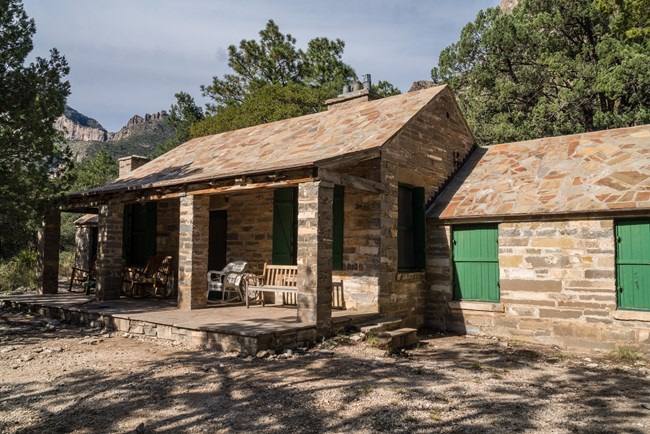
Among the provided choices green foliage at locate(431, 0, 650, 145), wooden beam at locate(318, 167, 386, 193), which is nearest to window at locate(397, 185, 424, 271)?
wooden beam at locate(318, 167, 386, 193)

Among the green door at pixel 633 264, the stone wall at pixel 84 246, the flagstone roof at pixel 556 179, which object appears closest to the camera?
the green door at pixel 633 264

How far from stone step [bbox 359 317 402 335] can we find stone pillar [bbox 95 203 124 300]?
5.85 metres

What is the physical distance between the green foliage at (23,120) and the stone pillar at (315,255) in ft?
17.5

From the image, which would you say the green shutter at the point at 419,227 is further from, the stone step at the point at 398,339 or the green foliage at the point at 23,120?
the green foliage at the point at 23,120

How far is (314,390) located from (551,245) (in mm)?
5167

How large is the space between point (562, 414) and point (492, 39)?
15.3 metres

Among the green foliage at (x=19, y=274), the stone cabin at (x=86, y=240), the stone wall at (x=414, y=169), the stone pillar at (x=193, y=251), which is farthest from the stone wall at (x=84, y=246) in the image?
the stone wall at (x=414, y=169)

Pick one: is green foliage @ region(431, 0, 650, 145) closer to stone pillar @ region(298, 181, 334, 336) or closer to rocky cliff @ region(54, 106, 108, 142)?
stone pillar @ region(298, 181, 334, 336)

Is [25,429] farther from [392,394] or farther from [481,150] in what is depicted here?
[481,150]

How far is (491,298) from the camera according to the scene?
29.9 feet

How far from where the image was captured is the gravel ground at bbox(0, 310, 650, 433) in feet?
14.2

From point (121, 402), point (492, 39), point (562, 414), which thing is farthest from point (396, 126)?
point (492, 39)

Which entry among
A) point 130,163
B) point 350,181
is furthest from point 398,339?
point 130,163

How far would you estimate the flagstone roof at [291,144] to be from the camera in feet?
28.6
